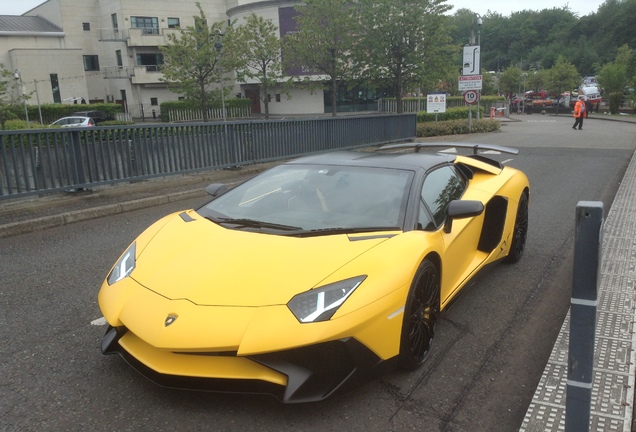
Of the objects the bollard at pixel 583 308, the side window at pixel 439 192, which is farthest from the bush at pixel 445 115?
the bollard at pixel 583 308

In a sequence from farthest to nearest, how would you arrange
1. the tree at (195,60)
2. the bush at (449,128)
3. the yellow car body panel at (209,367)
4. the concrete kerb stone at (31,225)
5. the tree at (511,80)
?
1. the tree at (511,80)
2. the tree at (195,60)
3. the bush at (449,128)
4. the concrete kerb stone at (31,225)
5. the yellow car body panel at (209,367)

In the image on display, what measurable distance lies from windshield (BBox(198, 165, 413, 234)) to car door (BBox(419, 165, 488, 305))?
0.73ft

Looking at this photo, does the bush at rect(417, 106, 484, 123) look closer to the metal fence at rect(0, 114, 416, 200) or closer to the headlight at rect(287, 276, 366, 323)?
the metal fence at rect(0, 114, 416, 200)

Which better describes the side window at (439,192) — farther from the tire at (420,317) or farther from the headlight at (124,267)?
the headlight at (124,267)

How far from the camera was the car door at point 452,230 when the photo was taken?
3713mm

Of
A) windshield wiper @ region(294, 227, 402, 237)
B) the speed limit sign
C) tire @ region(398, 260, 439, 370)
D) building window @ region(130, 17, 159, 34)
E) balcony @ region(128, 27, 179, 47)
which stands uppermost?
building window @ region(130, 17, 159, 34)

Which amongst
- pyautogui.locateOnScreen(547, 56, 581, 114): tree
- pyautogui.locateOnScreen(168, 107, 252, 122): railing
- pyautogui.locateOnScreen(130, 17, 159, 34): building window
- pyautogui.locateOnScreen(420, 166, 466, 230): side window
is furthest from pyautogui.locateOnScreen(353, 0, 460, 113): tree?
pyautogui.locateOnScreen(547, 56, 581, 114): tree

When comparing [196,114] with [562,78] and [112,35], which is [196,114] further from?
[562,78]

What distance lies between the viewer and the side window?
12.4 feet

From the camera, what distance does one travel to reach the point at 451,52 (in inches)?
1144

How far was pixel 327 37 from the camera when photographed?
32906mm

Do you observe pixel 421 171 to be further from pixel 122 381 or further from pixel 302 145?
pixel 302 145

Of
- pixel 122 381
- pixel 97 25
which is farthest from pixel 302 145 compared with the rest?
pixel 97 25

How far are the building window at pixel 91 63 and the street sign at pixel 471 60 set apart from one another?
4679 centimetres
